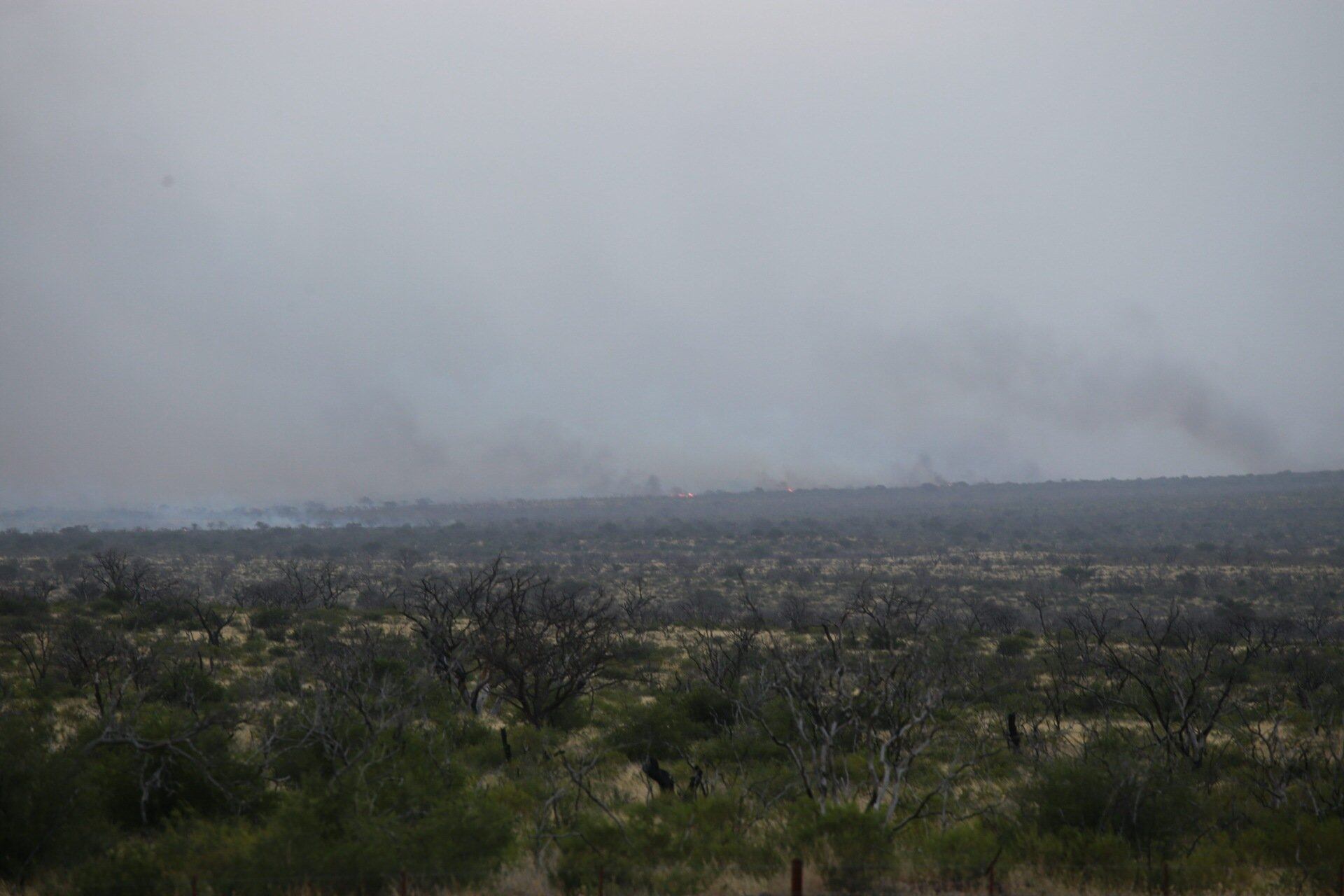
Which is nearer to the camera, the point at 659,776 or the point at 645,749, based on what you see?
the point at 659,776

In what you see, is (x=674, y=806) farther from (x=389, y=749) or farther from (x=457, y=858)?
(x=389, y=749)

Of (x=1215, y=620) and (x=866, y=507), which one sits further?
(x=866, y=507)

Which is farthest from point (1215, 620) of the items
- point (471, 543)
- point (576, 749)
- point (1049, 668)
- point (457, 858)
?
point (471, 543)

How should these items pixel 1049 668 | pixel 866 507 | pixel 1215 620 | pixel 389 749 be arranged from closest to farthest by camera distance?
pixel 389 749 → pixel 1049 668 → pixel 1215 620 → pixel 866 507

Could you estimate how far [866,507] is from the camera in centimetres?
18638

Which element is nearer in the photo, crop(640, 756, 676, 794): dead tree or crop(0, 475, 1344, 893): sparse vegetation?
crop(0, 475, 1344, 893): sparse vegetation

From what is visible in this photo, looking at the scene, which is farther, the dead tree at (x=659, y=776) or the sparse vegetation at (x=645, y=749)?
the dead tree at (x=659, y=776)

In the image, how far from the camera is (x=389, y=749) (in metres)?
12.0

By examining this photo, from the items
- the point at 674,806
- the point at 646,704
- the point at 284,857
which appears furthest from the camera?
the point at 646,704

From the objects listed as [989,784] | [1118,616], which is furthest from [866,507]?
[989,784]

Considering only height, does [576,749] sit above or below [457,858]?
below

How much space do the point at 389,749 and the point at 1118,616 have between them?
4345cm

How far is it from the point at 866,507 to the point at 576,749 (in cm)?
17500

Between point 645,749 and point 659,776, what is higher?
point 659,776
